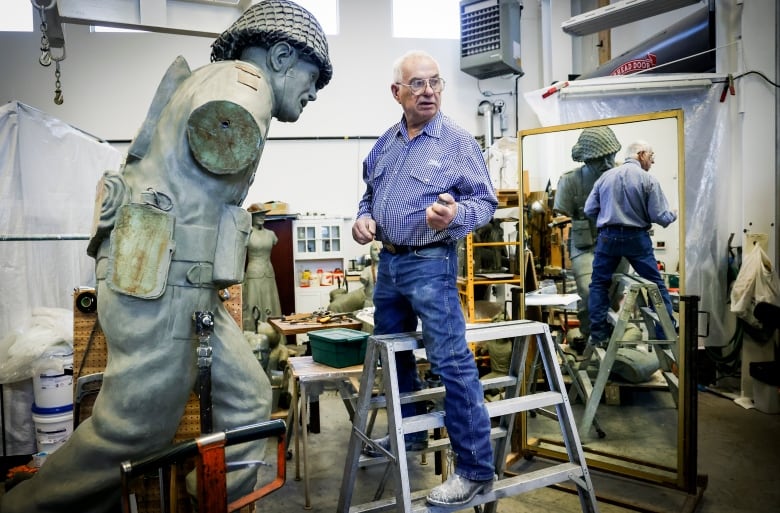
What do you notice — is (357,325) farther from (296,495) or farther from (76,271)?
(76,271)

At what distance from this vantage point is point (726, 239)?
4.67 metres

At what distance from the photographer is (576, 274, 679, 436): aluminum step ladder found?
9.10 ft

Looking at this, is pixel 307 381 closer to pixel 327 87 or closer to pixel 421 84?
pixel 421 84

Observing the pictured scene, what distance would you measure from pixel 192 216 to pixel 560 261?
7.42ft

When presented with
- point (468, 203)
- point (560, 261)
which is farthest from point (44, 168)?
point (560, 261)

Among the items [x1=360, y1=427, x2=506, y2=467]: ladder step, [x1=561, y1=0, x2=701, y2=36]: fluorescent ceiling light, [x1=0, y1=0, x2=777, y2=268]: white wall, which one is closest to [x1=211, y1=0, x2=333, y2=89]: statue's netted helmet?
[x1=360, y1=427, x2=506, y2=467]: ladder step

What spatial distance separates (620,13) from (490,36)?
89.5 inches

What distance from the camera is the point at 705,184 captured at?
15.1ft

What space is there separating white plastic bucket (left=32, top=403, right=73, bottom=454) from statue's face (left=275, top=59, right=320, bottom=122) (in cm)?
250

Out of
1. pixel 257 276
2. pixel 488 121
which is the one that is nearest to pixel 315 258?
pixel 257 276

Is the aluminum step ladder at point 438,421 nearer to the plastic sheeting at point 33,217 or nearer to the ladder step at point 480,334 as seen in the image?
the ladder step at point 480,334

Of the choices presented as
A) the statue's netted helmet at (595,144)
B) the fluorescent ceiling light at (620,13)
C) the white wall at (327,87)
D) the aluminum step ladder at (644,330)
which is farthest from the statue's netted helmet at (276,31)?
the white wall at (327,87)

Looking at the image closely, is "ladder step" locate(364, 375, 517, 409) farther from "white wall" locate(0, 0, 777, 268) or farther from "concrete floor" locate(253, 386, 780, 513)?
"white wall" locate(0, 0, 777, 268)

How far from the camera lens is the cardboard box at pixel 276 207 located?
6.73 meters
